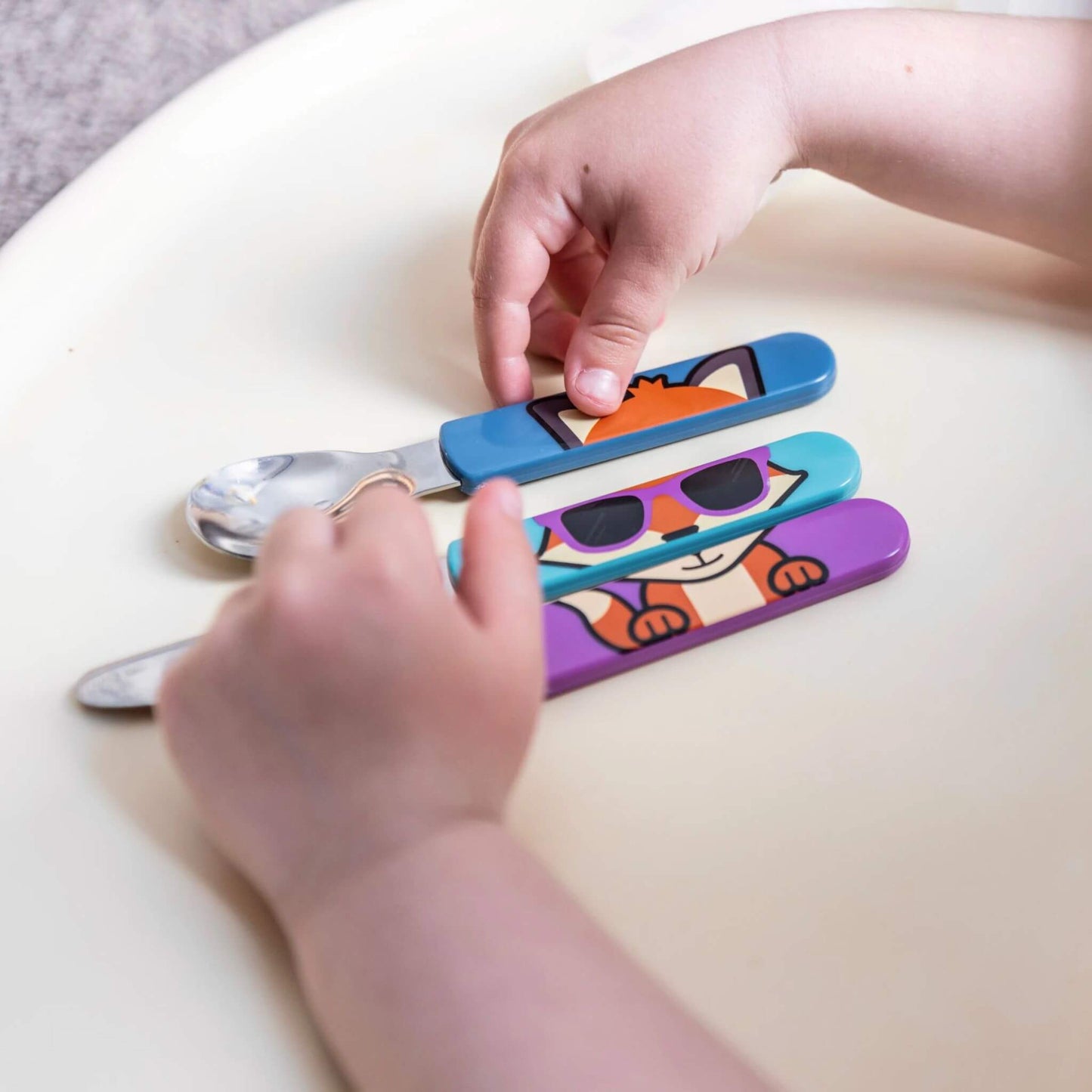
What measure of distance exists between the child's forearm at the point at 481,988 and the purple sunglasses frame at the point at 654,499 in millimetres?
129

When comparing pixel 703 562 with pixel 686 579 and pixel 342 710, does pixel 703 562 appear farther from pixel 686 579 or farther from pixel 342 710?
pixel 342 710

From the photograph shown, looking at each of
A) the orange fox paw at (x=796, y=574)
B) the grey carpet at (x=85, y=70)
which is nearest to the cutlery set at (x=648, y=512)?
the orange fox paw at (x=796, y=574)

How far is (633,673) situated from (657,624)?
2 centimetres

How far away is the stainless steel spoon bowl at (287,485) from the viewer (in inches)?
15.0

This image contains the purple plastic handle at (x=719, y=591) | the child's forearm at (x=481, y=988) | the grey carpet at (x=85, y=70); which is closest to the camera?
the child's forearm at (x=481, y=988)

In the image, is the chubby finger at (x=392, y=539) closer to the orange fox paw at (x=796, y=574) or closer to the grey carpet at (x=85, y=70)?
the orange fox paw at (x=796, y=574)

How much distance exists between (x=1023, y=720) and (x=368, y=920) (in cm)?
21

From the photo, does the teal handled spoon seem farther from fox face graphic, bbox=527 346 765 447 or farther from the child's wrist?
the child's wrist

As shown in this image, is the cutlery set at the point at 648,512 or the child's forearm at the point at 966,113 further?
the child's forearm at the point at 966,113

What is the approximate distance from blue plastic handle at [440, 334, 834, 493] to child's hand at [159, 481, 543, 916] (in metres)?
0.13

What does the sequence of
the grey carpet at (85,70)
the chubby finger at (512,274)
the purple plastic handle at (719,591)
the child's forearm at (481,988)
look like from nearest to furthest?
the child's forearm at (481,988)
the purple plastic handle at (719,591)
the chubby finger at (512,274)
the grey carpet at (85,70)

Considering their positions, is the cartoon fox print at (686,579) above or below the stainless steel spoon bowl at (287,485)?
below

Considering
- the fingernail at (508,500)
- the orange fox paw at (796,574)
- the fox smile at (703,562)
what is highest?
the fingernail at (508,500)

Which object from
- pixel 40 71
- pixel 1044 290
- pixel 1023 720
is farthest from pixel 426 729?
pixel 40 71
